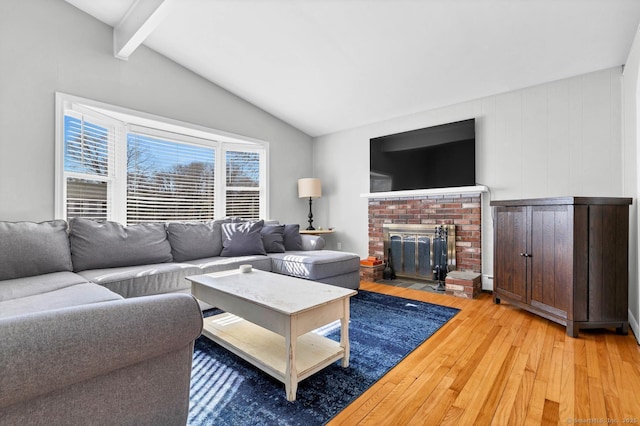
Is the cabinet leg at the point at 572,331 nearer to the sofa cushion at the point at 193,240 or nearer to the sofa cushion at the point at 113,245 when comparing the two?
the sofa cushion at the point at 193,240

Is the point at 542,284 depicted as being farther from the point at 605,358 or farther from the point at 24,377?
the point at 24,377

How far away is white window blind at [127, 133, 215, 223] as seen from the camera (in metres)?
3.66

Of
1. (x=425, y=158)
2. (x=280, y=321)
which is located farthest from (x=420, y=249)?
(x=280, y=321)

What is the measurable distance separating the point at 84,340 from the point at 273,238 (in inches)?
118

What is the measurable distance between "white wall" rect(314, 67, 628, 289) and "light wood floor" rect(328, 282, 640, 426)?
4.67 ft

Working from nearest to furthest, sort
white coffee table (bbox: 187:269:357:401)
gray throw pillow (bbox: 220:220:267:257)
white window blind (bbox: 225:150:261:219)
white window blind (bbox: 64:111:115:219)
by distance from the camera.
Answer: white coffee table (bbox: 187:269:357:401)
white window blind (bbox: 64:111:115:219)
gray throw pillow (bbox: 220:220:267:257)
white window blind (bbox: 225:150:261:219)

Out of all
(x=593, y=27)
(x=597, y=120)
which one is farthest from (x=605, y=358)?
(x=593, y=27)

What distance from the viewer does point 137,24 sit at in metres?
2.89

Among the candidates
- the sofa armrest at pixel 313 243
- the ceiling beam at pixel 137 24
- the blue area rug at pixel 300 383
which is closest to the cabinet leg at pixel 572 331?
the blue area rug at pixel 300 383

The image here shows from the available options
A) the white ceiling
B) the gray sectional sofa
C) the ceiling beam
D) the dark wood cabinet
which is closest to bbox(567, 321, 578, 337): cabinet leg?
the dark wood cabinet

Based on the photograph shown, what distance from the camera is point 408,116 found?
4.24 meters

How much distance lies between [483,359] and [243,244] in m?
2.54

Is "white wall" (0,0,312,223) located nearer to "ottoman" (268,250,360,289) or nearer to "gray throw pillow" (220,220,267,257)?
"gray throw pillow" (220,220,267,257)

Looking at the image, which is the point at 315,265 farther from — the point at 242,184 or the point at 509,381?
the point at 242,184
